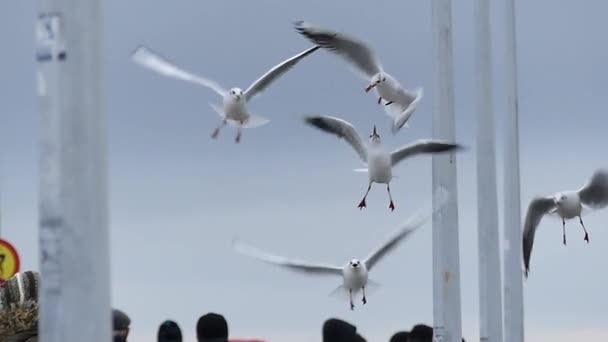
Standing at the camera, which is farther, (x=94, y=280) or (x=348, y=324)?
(x=348, y=324)

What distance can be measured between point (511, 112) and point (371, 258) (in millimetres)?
8989

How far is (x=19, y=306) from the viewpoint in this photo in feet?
28.4

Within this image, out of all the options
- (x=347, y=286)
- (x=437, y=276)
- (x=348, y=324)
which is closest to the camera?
(x=348, y=324)

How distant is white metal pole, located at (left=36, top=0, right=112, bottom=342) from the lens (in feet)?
18.1

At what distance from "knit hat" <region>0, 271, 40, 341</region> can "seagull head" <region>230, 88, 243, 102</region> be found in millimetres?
2354

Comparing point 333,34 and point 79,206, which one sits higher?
point 333,34

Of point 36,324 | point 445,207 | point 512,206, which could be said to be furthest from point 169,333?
point 512,206

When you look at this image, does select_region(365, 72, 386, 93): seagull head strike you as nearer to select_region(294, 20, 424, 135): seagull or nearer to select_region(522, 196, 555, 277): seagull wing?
select_region(294, 20, 424, 135): seagull

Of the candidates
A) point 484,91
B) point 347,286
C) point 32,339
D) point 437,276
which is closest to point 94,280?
point 32,339

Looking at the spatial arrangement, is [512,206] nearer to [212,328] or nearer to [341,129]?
[341,129]

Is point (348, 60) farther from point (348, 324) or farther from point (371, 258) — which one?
point (348, 324)

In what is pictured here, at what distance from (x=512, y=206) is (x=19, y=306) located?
1259 centimetres

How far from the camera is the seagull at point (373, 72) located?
12.6m

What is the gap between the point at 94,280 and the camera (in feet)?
18.3
